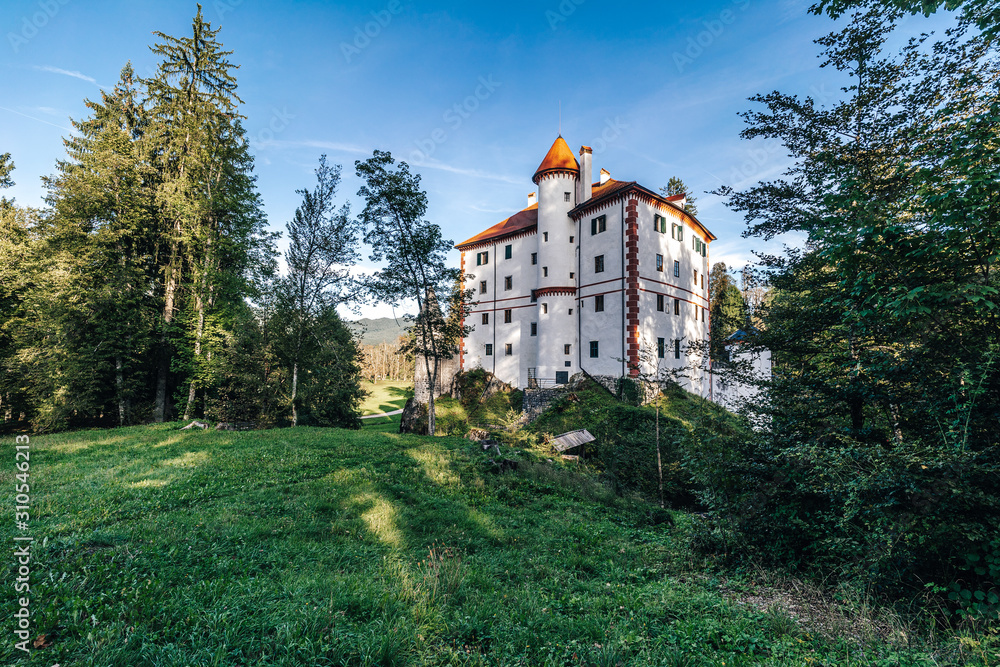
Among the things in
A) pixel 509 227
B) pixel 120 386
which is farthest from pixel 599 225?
pixel 120 386

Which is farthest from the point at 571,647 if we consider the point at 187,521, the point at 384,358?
the point at 384,358

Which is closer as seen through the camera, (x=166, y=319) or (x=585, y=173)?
(x=166, y=319)

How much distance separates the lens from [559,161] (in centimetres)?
2842

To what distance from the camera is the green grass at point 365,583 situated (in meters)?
3.40

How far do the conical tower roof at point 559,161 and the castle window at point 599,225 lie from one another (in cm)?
455

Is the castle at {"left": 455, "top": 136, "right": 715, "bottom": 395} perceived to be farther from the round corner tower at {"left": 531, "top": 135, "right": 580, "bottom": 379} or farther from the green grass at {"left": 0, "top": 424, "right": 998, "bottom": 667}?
the green grass at {"left": 0, "top": 424, "right": 998, "bottom": 667}

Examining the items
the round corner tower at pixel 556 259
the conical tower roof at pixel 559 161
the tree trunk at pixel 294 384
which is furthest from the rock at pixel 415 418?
the conical tower roof at pixel 559 161

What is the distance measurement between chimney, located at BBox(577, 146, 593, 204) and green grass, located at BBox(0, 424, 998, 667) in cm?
2492

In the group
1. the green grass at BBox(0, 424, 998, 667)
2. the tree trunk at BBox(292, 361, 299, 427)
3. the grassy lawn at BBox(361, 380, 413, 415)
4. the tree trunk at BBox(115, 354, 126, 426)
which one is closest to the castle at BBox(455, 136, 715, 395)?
the tree trunk at BBox(292, 361, 299, 427)

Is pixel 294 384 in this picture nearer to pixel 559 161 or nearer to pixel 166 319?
pixel 166 319

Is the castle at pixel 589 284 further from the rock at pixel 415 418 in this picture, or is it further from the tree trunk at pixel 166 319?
the tree trunk at pixel 166 319

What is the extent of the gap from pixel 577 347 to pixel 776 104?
1888 centimetres

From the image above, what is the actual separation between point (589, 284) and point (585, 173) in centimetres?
878

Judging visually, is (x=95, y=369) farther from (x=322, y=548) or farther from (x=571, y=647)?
(x=571, y=647)
